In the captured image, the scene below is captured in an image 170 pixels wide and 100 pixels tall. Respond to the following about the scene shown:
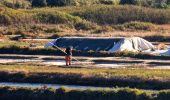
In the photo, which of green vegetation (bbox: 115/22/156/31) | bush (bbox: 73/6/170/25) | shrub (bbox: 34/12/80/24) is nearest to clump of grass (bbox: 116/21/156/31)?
green vegetation (bbox: 115/22/156/31)

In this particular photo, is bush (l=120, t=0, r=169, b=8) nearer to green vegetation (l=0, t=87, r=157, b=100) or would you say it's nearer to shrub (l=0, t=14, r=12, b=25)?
shrub (l=0, t=14, r=12, b=25)

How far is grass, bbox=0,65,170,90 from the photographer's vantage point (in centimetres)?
Result: 2002

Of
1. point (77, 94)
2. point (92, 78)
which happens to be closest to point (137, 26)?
point (92, 78)

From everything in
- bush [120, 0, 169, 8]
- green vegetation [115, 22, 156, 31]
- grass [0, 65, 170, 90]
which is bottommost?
green vegetation [115, 22, 156, 31]

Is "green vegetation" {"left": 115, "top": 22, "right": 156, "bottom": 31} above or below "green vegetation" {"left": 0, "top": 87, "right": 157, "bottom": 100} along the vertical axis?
below

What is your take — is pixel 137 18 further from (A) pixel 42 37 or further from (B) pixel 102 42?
(B) pixel 102 42

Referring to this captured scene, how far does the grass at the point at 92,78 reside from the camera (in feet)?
65.7

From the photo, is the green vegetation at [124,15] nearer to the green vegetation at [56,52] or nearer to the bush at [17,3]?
the bush at [17,3]

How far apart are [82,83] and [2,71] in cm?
384

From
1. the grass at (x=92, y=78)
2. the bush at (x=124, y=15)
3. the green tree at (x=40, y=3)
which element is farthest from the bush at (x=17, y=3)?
the grass at (x=92, y=78)

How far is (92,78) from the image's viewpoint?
20922 mm


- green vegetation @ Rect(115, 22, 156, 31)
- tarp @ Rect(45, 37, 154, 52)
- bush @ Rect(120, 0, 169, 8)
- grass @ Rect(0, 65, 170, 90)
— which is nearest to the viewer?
grass @ Rect(0, 65, 170, 90)

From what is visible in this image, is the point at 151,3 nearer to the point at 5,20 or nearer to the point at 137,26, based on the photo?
the point at 137,26

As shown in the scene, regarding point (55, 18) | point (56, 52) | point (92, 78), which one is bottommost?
point (55, 18)
